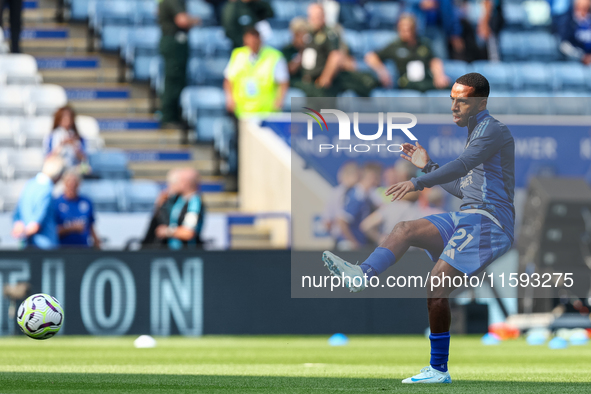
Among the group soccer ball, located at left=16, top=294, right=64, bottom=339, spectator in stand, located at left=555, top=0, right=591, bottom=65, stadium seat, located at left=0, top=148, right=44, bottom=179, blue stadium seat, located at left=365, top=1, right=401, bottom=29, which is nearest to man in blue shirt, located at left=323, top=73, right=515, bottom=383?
soccer ball, located at left=16, top=294, right=64, bottom=339

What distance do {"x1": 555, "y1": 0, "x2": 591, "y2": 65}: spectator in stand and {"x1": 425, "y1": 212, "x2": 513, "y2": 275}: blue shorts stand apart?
1328 centimetres

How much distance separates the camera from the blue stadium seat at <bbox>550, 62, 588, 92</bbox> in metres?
18.6

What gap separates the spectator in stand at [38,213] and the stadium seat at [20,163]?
211 centimetres

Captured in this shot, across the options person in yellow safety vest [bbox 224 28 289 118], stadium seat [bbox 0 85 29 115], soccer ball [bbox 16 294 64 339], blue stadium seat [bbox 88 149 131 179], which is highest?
person in yellow safety vest [bbox 224 28 289 118]

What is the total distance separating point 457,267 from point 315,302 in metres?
6.44

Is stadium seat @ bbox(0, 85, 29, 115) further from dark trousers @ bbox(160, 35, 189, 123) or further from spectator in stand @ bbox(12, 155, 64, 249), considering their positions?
spectator in stand @ bbox(12, 155, 64, 249)

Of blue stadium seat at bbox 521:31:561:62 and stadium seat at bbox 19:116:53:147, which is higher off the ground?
blue stadium seat at bbox 521:31:561:62

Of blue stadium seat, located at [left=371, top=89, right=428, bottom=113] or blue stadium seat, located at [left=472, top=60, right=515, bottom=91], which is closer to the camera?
blue stadium seat, located at [left=371, top=89, right=428, bottom=113]

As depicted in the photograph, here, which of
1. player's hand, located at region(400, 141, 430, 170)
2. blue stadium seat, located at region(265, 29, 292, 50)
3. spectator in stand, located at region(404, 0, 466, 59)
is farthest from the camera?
spectator in stand, located at region(404, 0, 466, 59)

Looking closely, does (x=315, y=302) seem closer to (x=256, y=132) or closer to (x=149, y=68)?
(x=256, y=132)

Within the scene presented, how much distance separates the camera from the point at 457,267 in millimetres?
6730

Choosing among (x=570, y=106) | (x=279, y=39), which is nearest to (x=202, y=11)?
(x=279, y=39)

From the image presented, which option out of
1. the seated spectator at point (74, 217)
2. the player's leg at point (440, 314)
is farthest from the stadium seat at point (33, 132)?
the player's leg at point (440, 314)

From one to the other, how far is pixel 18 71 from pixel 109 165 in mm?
2800
